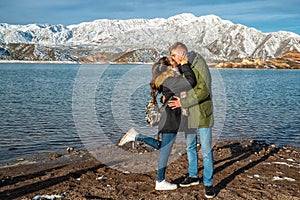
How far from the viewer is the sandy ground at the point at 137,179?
8.09m

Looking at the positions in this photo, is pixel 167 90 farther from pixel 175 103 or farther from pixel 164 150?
pixel 164 150

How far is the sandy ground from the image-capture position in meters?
8.09

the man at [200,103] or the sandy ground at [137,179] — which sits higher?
the man at [200,103]

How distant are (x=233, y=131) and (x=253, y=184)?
11.4 meters

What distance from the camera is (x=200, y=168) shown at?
10.6 metres

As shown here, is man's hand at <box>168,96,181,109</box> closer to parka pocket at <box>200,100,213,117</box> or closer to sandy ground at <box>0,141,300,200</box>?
parka pocket at <box>200,100,213,117</box>

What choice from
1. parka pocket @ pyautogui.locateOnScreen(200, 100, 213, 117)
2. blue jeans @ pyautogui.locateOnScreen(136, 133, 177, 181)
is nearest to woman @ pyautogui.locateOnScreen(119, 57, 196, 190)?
blue jeans @ pyautogui.locateOnScreen(136, 133, 177, 181)

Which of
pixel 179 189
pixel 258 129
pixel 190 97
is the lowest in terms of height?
pixel 258 129

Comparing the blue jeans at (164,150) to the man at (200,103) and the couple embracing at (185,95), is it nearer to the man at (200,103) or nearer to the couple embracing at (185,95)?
the couple embracing at (185,95)

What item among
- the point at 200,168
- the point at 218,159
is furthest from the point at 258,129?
the point at 200,168

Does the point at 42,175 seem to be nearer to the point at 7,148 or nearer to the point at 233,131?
the point at 7,148

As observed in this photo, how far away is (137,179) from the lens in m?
9.40

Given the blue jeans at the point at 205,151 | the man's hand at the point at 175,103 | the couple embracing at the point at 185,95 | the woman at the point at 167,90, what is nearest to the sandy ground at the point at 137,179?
the blue jeans at the point at 205,151

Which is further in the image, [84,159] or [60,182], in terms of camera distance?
[84,159]
